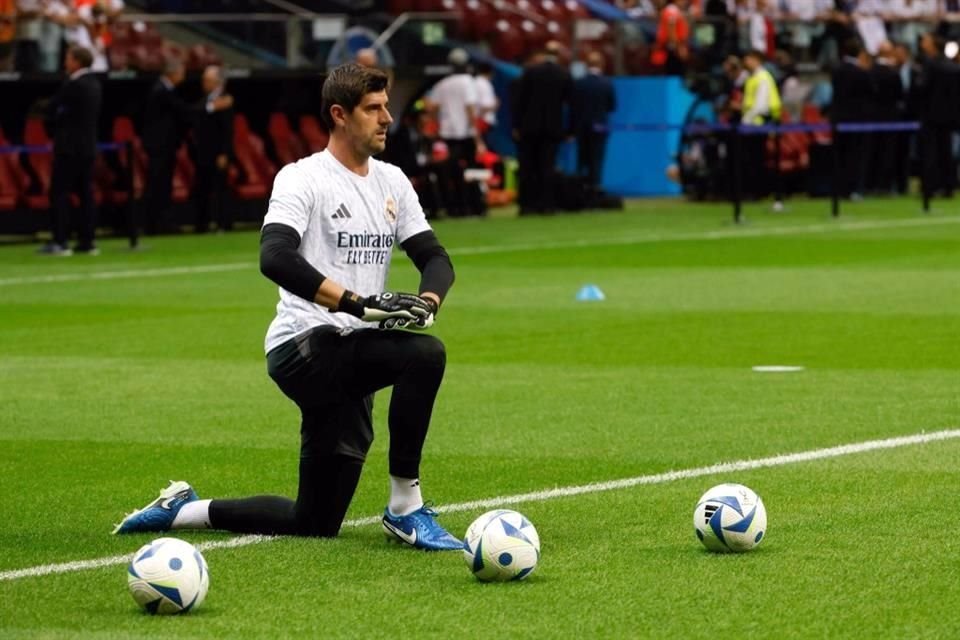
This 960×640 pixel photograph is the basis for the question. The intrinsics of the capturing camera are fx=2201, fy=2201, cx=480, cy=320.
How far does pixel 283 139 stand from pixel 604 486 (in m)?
23.0

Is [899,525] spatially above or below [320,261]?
below

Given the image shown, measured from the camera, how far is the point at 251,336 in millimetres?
16750

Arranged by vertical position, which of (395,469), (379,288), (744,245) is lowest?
(744,245)

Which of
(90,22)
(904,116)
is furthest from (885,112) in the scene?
(90,22)

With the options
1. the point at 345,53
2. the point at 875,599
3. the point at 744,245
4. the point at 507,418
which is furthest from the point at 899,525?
the point at 345,53

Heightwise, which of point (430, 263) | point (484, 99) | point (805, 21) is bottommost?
point (484, 99)

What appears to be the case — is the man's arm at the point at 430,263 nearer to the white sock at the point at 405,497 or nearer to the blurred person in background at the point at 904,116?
the white sock at the point at 405,497

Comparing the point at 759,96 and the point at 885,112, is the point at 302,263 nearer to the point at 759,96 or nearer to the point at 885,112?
the point at 759,96

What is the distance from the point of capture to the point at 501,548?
24.6ft

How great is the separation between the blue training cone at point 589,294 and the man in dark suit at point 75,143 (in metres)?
8.15

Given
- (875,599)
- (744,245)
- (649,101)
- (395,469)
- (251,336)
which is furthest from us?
(649,101)

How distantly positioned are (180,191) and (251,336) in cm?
1399

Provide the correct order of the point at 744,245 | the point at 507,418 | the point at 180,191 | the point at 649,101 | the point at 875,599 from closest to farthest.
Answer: the point at 875,599
the point at 507,418
the point at 744,245
the point at 180,191
the point at 649,101

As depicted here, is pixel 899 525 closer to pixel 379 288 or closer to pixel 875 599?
pixel 875 599
